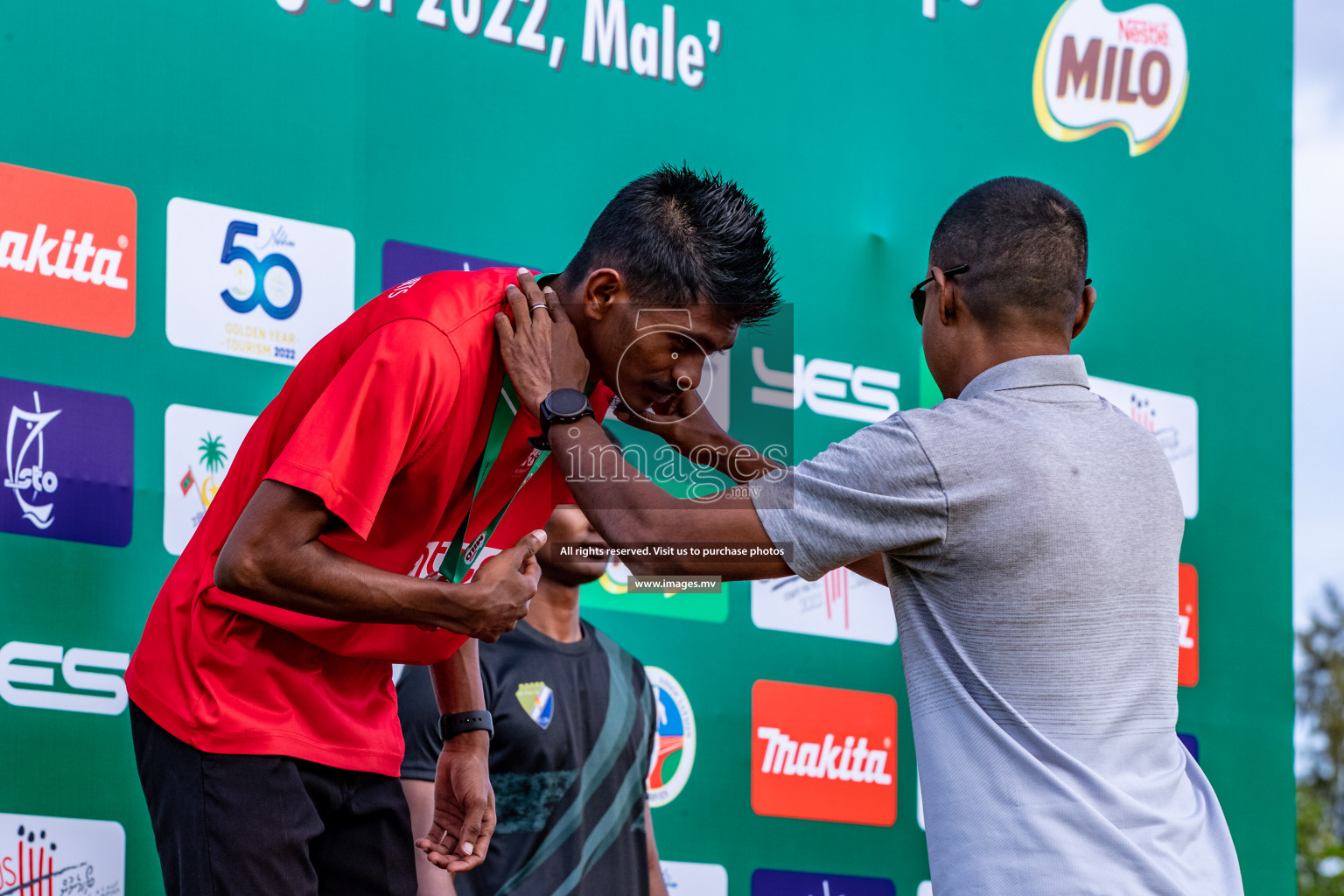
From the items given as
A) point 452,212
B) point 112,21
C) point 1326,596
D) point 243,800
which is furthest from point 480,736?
point 1326,596

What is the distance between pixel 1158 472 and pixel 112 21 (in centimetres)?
205

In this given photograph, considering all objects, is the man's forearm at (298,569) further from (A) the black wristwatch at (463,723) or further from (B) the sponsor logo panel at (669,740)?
(B) the sponsor logo panel at (669,740)

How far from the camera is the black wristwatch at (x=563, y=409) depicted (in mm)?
1766

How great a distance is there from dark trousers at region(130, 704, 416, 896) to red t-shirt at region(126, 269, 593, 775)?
3 centimetres

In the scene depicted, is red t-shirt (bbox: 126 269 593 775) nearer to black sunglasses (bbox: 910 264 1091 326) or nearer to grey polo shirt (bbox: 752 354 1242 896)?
grey polo shirt (bbox: 752 354 1242 896)

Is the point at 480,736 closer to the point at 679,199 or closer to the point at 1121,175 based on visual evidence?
the point at 679,199

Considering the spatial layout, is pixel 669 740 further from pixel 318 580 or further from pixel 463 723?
pixel 318 580

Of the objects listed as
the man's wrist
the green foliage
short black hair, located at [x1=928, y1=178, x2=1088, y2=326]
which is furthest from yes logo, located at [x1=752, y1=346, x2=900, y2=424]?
the green foliage

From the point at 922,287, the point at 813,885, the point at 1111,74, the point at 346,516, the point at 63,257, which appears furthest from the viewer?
the point at 1111,74

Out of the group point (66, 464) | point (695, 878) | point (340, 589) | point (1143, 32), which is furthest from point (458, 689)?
point (1143, 32)

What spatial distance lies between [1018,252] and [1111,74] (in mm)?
2596

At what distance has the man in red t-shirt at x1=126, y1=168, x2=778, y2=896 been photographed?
1.68 metres

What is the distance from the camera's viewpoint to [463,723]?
84.9 inches

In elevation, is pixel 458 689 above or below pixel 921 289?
below
